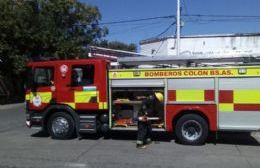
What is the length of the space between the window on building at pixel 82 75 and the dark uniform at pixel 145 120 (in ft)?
6.08

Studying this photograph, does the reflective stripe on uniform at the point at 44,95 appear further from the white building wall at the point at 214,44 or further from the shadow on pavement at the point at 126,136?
the white building wall at the point at 214,44

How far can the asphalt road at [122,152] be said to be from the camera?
1162 cm

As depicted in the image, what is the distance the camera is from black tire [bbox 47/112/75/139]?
1573 centimetres

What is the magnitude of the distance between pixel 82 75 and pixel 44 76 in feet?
4.23

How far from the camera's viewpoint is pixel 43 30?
38.2 m

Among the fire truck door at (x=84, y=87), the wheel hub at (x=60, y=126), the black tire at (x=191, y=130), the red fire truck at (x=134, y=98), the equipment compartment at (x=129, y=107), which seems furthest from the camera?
the wheel hub at (x=60, y=126)

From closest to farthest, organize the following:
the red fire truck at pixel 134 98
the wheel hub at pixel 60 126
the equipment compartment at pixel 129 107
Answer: the red fire truck at pixel 134 98
the equipment compartment at pixel 129 107
the wheel hub at pixel 60 126

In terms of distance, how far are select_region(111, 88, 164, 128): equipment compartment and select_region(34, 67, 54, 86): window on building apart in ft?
6.60

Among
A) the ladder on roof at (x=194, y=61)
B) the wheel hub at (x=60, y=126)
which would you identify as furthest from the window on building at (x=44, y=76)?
the ladder on roof at (x=194, y=61)

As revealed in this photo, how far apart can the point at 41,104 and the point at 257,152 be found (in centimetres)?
664

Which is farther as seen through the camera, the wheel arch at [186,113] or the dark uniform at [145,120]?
the wheel arch at [186,113]

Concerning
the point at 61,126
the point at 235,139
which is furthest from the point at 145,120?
the point at 235,139

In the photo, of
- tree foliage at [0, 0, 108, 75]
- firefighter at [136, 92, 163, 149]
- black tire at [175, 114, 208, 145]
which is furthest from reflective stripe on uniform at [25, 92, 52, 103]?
tree foliage at [0, 0, 108, 75]

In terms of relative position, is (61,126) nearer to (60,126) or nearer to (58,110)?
(60,126)
